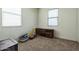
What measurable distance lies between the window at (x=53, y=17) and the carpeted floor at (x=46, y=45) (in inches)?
7.1

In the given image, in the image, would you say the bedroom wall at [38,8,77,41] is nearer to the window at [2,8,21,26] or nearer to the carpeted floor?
the carpeted floor

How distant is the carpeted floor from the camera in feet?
3.40

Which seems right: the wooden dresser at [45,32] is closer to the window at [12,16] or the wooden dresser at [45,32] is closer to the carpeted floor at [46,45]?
the carpeted floor at [46,45]

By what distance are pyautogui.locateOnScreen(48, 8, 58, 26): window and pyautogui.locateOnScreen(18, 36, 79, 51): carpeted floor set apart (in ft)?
0.59

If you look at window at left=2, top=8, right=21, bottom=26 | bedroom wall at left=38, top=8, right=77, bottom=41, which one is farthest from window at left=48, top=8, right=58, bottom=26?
window at left=2, top=8, right=21, bottom=26

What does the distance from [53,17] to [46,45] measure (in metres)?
0.31

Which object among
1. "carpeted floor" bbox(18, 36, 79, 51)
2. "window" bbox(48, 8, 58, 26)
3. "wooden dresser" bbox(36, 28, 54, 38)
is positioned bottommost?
"carpeted floor" bbox(18, 36, 79, 51)

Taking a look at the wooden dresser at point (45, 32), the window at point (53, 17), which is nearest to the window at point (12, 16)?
the wooden dresser at point (45, 32)

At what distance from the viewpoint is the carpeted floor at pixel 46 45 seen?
1.04m

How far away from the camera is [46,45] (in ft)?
3.45
